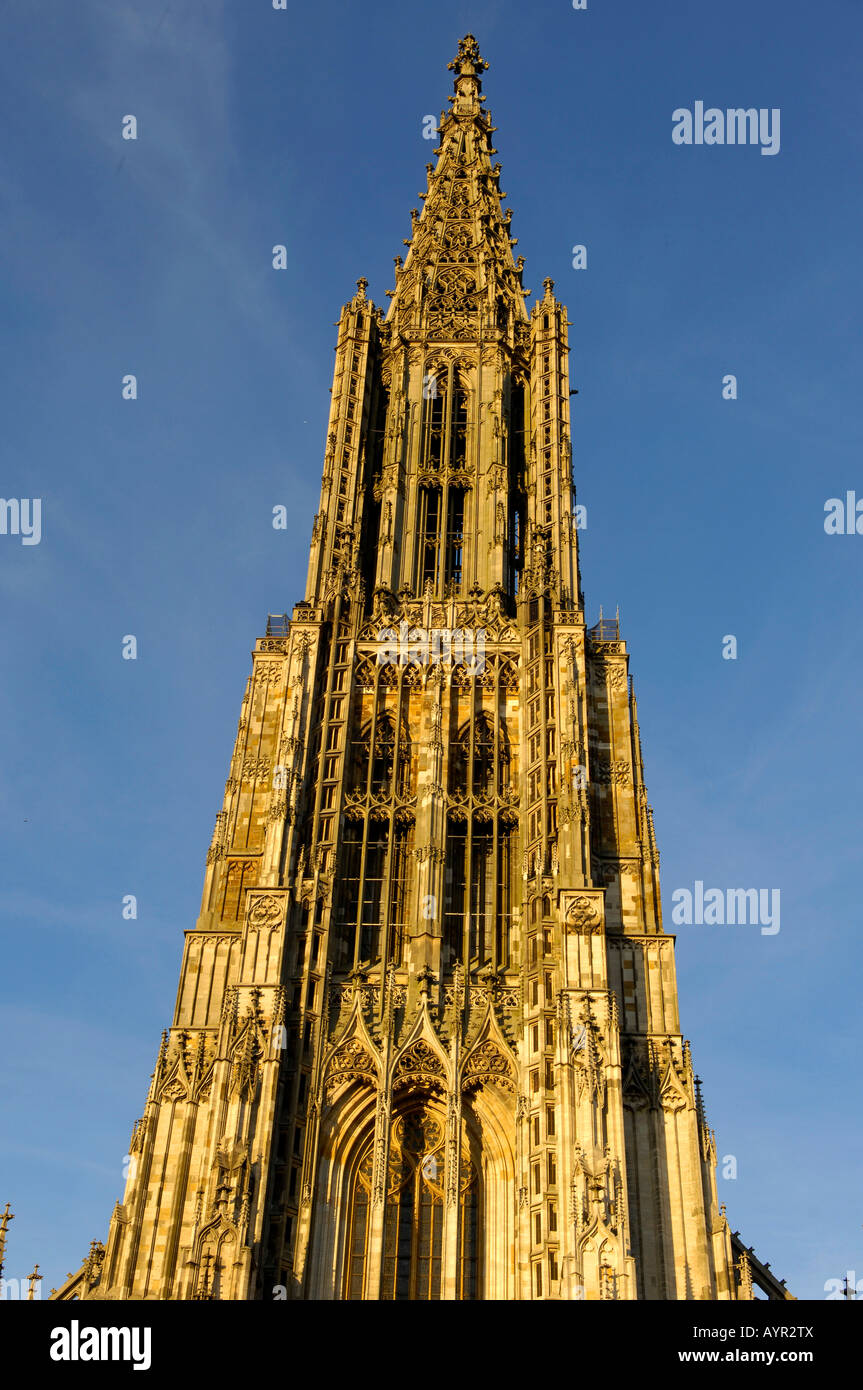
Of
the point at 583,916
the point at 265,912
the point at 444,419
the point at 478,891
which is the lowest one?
the point at 583,916

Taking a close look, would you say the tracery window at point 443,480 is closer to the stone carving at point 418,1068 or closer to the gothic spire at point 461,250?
the gothic spire at point 461,250

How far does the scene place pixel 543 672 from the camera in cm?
4447

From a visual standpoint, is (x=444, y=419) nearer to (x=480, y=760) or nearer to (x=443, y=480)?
(x=443, y=480)

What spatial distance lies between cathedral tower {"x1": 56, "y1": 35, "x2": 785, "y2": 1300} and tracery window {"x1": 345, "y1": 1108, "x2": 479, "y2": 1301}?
0.23ft

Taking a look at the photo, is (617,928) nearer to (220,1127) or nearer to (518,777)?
(518,777)

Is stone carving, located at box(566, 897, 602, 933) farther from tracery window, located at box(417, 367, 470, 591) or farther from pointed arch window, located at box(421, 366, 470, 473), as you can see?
pointed arch window, located at box(421, 366, 470, 473)

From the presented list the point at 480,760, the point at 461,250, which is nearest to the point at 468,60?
the point at 461,250

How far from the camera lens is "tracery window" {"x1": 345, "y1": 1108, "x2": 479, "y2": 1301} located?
35.5 meters

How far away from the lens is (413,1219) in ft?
120

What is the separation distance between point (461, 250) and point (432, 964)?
32944 mm

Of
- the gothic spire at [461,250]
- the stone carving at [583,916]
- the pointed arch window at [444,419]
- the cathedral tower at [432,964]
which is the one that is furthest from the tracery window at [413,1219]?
the gothic spire at [461,250]

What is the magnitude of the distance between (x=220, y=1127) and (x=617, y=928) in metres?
11.8

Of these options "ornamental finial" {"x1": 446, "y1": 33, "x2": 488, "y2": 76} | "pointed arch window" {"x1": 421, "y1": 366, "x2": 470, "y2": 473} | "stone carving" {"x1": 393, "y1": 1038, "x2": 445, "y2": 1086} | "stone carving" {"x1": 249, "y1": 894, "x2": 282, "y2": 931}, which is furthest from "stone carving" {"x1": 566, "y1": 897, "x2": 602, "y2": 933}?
"ornamental finial" {"x1": 446, "y1": 33, "x2": 488, "y2": 76}
